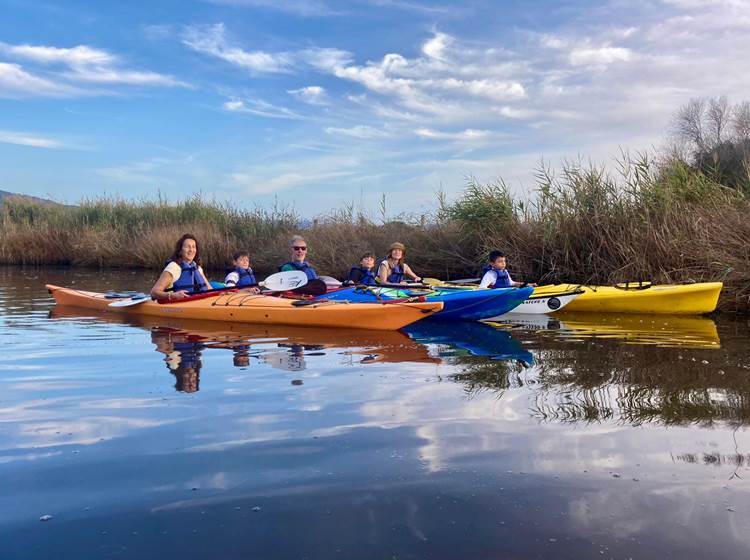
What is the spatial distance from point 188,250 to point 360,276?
256 centimetres

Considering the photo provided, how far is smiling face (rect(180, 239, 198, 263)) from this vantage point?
348 inches

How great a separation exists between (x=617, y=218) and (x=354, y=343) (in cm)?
599

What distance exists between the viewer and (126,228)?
2270 centimetres

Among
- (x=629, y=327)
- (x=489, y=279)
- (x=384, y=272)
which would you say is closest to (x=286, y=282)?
(x=384, y=272)

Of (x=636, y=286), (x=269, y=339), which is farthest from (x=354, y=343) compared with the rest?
(x=636, y=286)

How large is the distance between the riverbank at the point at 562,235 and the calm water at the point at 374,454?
4.09 metres

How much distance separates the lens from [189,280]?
912 centimetres

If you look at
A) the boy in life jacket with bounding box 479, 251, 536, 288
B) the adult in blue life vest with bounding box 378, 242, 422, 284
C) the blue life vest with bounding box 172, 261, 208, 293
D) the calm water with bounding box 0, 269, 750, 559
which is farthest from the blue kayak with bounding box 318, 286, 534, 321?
the calm water with bounding box 0, 269, 750, 559

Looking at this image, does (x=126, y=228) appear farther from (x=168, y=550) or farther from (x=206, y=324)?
(x=168, y=550)

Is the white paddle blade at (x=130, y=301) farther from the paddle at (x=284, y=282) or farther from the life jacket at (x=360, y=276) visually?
the life jacket at (x=360, y=276)

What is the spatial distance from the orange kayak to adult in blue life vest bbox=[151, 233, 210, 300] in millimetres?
196

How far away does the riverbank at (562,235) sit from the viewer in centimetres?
1000

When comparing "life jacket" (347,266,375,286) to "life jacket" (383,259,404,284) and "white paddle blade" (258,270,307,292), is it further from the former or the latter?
"white paddle blade" (258,270,307,292)

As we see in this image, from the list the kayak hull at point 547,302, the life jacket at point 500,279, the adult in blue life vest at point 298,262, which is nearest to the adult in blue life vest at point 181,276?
the adult in blue life vest at point 298,262
